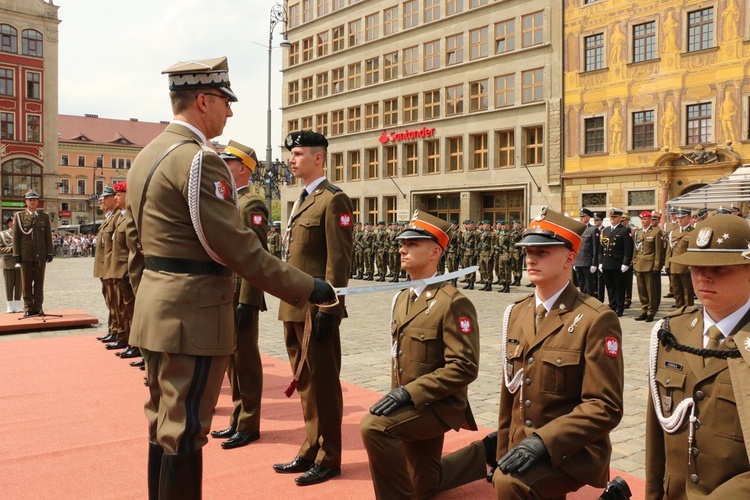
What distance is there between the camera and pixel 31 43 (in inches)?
2183

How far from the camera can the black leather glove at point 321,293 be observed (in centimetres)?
324

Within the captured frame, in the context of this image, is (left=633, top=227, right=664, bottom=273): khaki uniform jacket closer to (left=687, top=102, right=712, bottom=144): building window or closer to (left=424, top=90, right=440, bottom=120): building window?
(left=687, top=102, right=712, bottom=144): building window

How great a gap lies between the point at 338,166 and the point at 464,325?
42.4m

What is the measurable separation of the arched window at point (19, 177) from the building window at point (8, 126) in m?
1.99

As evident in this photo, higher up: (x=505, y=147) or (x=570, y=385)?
(x=505, y=147)

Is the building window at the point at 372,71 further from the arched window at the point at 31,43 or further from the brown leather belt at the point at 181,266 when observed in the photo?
the brown leather belt at the point at 181,266

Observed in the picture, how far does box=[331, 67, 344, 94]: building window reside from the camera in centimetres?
4538

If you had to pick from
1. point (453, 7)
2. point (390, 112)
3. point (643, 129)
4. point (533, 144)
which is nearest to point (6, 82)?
point (390, 112)

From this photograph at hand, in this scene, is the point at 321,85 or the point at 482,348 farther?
the point at 321,85

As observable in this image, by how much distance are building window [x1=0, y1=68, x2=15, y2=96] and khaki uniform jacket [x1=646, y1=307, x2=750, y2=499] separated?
6228cm

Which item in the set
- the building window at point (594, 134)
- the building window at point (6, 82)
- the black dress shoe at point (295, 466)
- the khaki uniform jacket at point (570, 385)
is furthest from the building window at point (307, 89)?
the khaki uniform jacket at point (570, 385)

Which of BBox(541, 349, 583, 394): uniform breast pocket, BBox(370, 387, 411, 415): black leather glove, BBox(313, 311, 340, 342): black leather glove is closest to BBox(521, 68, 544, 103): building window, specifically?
BBox(313, 311, 340, 342): black leather glove

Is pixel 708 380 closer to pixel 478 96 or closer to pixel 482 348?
pixel 482 348

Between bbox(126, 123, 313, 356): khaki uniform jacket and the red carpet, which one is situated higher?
bbox(126, 123, 313, 356): khaki uniform jacket
